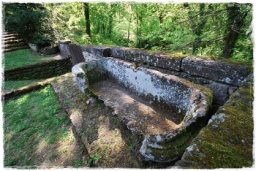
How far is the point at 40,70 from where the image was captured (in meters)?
7.52

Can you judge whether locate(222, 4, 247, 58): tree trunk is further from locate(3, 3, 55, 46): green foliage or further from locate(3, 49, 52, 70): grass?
locate(3, 3, 55, 46): green foliage

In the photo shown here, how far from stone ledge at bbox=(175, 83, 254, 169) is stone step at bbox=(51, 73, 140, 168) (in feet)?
3.44

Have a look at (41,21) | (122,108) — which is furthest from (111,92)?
(41,21)

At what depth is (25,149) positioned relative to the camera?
3.04 m

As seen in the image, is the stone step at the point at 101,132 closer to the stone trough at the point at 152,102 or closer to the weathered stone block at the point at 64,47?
the stone trough at the point at 152,102

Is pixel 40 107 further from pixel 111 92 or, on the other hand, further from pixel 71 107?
pixel 111 92

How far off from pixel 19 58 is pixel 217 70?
9.04 m

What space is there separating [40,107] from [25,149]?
1.35m

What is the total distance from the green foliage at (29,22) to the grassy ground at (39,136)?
6208 mm

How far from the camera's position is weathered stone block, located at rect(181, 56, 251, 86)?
7.06 ft

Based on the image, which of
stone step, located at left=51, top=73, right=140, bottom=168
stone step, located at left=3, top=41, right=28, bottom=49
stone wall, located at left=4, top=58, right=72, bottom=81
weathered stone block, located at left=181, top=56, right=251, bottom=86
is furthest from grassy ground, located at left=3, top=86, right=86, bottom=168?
stone step, located at left=3, top=41, right=28, bottom=49

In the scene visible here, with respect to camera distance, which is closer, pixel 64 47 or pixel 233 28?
pixel 233 28

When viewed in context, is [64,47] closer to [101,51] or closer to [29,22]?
[29,22]

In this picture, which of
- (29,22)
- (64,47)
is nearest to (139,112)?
(64,47)
